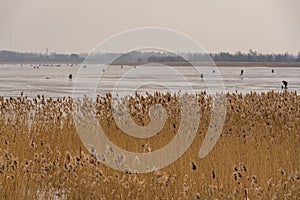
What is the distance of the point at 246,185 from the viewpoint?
6.97 metres

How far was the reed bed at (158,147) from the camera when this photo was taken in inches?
262

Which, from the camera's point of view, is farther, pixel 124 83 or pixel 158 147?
pixel 124 83

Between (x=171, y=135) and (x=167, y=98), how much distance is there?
131 centimetres

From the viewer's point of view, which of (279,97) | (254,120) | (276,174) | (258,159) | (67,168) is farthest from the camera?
(279,97)

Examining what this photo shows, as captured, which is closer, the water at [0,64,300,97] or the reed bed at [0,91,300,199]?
the reed bed at [0,91,300,199]

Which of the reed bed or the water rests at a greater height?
the water

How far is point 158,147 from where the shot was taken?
29.9 ft

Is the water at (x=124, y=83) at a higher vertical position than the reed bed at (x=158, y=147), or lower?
higher

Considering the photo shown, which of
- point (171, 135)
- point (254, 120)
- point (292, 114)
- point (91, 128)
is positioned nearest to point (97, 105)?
point (91, 128)

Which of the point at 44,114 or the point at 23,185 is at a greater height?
the point at 44,114

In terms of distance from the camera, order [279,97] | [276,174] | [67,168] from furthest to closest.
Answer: [279,97] → [276,174] → [67,168]

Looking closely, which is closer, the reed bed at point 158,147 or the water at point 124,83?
the reed bed at point 158,147

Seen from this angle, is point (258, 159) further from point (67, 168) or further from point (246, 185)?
point (67, 168)

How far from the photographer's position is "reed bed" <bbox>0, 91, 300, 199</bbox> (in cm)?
665
